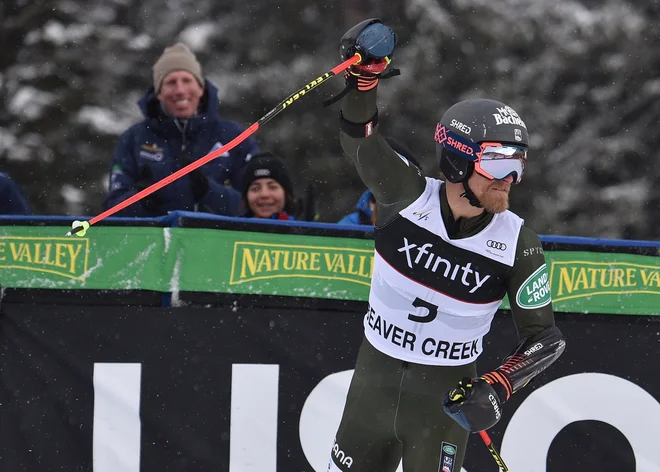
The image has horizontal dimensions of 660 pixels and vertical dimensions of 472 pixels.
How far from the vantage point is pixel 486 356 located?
5.82m

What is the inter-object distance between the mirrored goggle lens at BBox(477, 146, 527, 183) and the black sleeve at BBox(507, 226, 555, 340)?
0.34 meters

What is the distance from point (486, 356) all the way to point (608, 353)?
721 millimetres

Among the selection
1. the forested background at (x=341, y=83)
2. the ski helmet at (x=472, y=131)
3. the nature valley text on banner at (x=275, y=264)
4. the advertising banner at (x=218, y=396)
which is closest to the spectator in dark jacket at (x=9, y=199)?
the advertising banner at (x=218, y=396)

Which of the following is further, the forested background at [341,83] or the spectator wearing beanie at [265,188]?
the forested background at [341,83]

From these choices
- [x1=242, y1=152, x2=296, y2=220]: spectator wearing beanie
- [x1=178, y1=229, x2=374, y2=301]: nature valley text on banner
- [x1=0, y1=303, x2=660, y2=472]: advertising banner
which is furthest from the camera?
[x1=242, y1=152, x2=296, y2=220]: spectator wearing beanie

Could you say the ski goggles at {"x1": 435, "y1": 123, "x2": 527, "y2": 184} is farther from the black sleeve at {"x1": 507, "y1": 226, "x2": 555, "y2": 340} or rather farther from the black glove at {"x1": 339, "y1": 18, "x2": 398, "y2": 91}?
the black glove at {"x1": 339, "y1": 18, "x2": 398, "y2": 91}

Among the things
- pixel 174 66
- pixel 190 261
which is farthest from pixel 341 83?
pixel 190 261

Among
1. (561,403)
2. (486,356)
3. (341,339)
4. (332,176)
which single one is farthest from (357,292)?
(332,176)

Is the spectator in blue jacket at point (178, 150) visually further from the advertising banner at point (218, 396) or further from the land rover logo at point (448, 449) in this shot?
the land rover logo at point (448, 449)

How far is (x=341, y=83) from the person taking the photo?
15.1 m

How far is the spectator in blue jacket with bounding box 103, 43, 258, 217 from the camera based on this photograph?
6.23 meters

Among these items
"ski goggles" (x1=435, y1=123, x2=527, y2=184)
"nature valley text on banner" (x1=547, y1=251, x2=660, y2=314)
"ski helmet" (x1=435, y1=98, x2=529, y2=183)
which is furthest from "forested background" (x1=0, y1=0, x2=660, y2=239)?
"ski goggles" (x1=435, y1=123, x2=527, y2=184)

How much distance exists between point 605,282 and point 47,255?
10.3ft

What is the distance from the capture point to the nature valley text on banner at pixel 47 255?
5.62 m
